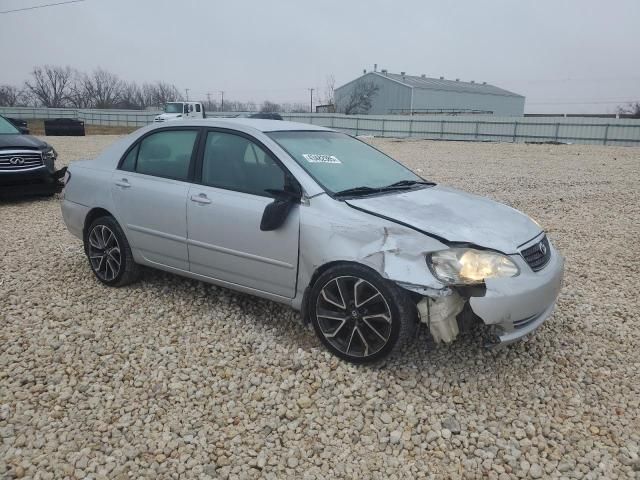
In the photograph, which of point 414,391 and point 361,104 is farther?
point 361,104

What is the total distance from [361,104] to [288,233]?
50.6m

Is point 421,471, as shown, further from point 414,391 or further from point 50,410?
point 50,410

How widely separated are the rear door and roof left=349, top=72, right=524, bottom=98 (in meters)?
47.1

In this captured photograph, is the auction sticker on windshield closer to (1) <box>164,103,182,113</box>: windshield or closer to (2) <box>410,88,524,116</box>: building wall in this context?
(1) <box>164,103,182,113</box>: windshield

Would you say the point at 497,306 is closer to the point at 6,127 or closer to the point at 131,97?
the point at 6,127

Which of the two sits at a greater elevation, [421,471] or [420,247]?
[420,247]

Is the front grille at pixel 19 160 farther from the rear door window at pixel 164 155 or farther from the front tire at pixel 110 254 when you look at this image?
the rear door window at pixel 164 155

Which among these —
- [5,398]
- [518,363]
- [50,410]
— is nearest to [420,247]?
[518,363]

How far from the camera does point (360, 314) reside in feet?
10.2

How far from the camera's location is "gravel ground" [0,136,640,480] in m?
2.47

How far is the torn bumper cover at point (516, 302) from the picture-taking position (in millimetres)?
2857

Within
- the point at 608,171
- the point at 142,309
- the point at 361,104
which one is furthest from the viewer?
the point at 361,104

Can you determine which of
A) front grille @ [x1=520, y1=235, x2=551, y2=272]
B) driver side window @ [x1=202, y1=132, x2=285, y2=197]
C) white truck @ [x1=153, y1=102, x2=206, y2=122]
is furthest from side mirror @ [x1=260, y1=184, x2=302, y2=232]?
white truck @ [x1=153, y1=102, x2=206, y2=122]

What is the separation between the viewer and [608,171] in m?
13.5
